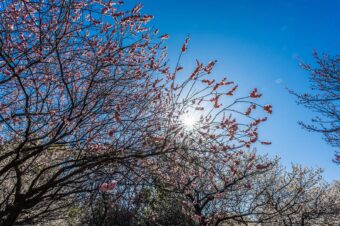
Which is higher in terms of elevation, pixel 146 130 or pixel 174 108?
pixel 174 108

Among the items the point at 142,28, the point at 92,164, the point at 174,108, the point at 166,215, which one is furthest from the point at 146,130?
the point at 166,215

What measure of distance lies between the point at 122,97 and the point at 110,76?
1.33 ft

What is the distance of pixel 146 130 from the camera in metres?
4.27

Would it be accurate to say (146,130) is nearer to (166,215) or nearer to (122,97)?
(122,97)

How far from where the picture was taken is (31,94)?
4289mm

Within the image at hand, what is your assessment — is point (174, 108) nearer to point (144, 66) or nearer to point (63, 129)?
point (144, 66)

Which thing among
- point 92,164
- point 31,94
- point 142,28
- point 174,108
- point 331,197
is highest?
point 331,197

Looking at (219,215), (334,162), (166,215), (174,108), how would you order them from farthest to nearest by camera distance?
(166,215), (219,215), (334,162), (174,108)

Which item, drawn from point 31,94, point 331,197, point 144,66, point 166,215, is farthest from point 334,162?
point 331,197

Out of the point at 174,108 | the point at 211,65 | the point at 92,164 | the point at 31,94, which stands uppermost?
the point at 211,65

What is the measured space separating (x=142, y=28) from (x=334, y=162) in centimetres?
793

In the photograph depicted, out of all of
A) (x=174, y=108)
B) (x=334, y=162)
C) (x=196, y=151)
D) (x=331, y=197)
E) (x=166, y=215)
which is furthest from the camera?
(x=331, y=197)

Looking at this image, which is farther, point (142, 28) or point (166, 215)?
point (166, 215)

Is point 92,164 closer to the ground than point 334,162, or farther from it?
closer to the ground
